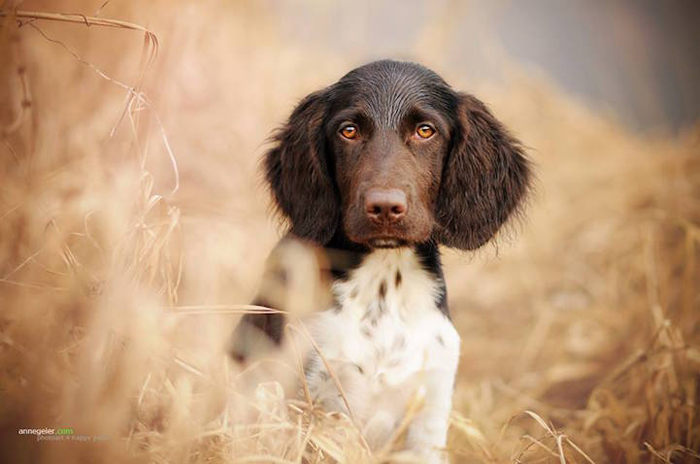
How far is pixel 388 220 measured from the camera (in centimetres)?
234

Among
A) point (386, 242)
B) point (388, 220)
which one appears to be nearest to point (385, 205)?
point (388, 220)

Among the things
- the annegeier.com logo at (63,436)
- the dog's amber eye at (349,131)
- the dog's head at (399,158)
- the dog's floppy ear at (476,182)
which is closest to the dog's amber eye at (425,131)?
the dog's head at (399,158)

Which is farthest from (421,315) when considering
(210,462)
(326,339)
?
(210,462)

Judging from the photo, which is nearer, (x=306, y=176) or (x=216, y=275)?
(x=306, y=176)

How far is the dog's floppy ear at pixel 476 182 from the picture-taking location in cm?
276

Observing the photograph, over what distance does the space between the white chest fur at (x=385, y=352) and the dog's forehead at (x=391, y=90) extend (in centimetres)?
59

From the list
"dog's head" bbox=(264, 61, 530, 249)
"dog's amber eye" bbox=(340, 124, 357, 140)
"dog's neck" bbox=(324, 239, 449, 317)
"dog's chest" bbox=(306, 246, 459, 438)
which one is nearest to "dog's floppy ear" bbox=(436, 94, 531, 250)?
"dog's head" bbox=(264, 61, 530, 249)

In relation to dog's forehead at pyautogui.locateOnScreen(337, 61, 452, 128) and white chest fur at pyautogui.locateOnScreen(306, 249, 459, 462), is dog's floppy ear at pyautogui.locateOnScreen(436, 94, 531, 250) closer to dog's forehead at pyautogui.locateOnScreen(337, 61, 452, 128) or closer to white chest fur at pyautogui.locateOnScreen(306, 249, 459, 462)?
dog's forehead at pyautogui.locateOnScreen(337, 61, 452, 128)

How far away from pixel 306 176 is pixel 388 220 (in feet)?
1.92

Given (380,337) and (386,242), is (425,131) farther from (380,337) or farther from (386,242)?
(380,337)

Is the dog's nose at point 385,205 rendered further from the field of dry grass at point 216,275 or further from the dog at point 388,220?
the field of dry grass at point 216,275

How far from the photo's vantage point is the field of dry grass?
1894 mm

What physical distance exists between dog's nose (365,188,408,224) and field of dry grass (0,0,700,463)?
0.65m

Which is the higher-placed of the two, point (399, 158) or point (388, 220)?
point (399, 158)
